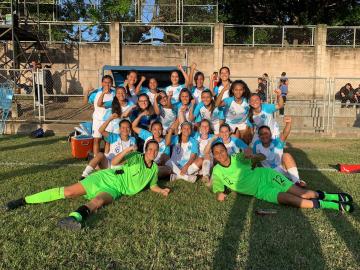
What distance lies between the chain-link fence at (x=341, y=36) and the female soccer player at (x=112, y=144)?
1740cm

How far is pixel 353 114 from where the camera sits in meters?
15.6

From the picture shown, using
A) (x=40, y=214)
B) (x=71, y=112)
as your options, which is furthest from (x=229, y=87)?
(x=71, y=112)

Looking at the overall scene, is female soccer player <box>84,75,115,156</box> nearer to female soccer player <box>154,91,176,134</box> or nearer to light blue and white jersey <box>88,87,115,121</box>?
light blue and white jersey <box>88,87,115,121</box>

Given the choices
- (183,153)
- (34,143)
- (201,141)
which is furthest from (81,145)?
(34,143)

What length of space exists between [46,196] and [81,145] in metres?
3.67

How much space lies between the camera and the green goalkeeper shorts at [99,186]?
5.34m

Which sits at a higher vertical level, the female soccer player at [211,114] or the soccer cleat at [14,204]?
the female soccer player at [211,114]

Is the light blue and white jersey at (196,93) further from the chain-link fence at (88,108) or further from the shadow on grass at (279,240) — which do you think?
the chain-link fence at (88,108)

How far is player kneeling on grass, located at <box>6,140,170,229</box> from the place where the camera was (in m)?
5.21

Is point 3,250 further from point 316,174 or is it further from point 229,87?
point 316,174

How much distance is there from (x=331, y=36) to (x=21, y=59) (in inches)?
685

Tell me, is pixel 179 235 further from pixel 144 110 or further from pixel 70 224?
pixel 144 110

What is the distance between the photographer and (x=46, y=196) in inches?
208

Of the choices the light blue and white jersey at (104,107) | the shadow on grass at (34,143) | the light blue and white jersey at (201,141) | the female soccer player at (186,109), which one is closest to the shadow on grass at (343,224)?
the light blue and white jersey at (201,141)
